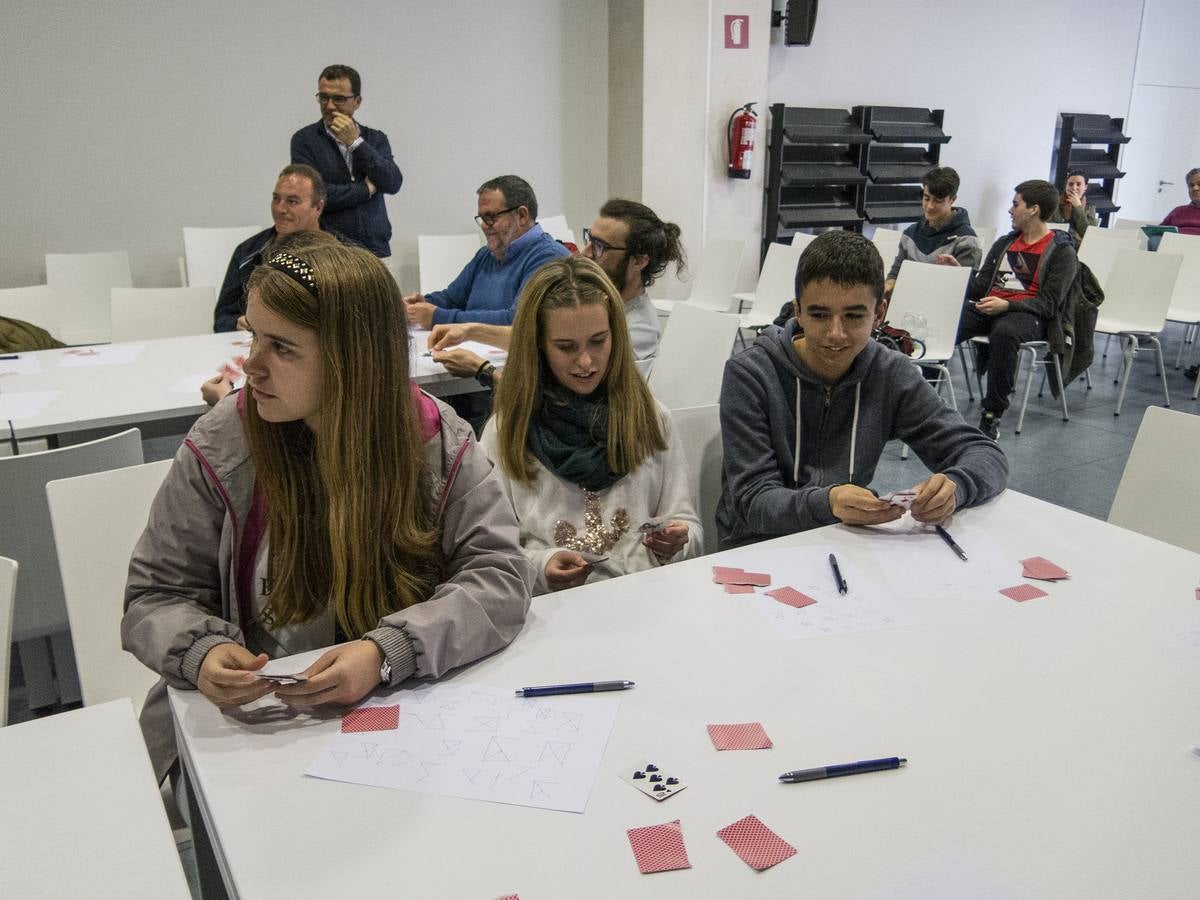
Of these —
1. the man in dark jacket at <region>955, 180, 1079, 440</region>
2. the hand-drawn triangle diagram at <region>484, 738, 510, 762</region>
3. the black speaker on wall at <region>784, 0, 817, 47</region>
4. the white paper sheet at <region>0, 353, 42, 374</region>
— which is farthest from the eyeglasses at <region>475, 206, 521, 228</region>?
the black speaker on wall at <region>784, 0, 817, 47</region>

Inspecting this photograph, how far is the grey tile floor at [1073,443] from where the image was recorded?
3.96 m

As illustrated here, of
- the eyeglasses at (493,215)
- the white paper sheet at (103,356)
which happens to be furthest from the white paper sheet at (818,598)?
the white paper sheet at (103,356)

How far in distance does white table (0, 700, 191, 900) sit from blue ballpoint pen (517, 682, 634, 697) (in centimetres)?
45

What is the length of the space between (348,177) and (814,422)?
3.34 metres

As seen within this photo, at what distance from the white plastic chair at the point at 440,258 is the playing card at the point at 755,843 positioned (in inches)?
170

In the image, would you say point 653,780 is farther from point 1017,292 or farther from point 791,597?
point 1017,292

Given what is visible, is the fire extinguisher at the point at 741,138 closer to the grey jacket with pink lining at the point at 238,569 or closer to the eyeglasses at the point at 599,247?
the eyeglasses at the point at 599,247

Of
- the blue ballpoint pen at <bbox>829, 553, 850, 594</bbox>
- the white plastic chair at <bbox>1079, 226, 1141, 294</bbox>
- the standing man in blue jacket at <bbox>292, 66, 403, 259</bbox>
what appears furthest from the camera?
the white plastic chair at <bbox>1079, 226, 1141, 294</bbox>

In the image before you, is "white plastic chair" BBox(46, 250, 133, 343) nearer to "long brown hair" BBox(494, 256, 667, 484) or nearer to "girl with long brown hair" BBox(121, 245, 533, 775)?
"long brown hair" BBox(494, 256, 667, 484)

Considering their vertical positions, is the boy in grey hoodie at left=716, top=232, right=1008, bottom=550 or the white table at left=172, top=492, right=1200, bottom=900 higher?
the boy in grey hoodie at left=716, top=232, right=1008, bottom=550

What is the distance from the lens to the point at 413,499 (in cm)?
132

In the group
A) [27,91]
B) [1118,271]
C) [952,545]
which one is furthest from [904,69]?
[952,545]

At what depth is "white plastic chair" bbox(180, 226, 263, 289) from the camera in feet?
15.5

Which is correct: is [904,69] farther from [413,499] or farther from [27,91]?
[413,499]
